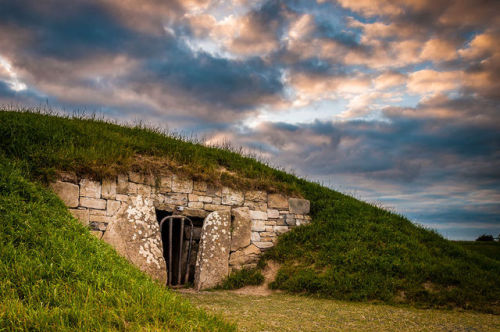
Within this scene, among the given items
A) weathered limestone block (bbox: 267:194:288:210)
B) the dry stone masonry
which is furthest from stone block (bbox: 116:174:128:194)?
weathered limestone block (bbox: 267:194:288:210)

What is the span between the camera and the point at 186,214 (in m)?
8.82

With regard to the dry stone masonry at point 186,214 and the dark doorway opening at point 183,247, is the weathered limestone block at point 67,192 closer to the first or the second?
the dry stone masonry at point 186,214

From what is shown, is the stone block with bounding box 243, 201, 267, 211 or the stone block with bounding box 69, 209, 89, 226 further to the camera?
the stone block with bounding box 243, 201, 267, 211

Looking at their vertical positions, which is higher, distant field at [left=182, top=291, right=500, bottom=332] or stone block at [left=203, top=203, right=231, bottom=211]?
stone block at [left=203, top=203, right=231, bottom=211]

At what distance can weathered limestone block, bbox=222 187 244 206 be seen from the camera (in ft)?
31.0

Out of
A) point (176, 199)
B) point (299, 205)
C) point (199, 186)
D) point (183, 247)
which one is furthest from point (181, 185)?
point (299, 205)

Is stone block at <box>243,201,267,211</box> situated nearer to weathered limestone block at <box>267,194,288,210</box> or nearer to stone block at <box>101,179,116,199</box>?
weathered limestone block at <box>267,194,288,210</box>

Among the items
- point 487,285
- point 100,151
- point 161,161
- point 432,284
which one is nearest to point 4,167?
point 100,151

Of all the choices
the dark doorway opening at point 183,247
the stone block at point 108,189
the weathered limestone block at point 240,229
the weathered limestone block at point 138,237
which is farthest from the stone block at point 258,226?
the stone block at point 108,189

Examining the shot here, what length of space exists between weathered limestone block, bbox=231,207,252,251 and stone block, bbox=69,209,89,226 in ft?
11.9

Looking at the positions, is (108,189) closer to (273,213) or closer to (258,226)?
(258,226)

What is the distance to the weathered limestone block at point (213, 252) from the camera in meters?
8.20

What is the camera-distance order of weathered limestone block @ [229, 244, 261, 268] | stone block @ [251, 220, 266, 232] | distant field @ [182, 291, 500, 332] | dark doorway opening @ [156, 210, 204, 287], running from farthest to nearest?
stone block @ [251, 220, 266, 232]
weathered limestone block @ [229, 244, 261, 268]
dark doorway opening @ [156, 210, 204, 287]
distant field @ [182, 291, 500, 332]

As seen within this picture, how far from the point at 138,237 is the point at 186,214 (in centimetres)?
156
